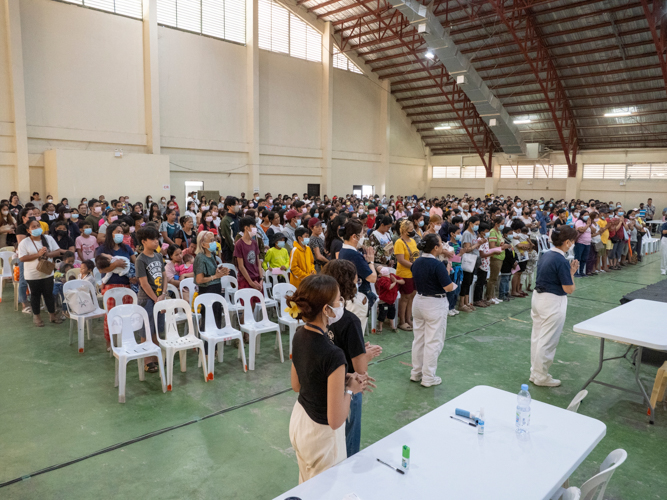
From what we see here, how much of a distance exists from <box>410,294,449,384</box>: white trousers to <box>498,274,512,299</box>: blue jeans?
3872mm

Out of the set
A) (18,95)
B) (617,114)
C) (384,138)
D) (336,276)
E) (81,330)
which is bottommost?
(81,330)

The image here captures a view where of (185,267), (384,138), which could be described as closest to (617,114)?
(384,138)

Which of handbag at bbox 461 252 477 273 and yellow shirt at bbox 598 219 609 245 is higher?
yellow shirt at bbox 598 219 609 245

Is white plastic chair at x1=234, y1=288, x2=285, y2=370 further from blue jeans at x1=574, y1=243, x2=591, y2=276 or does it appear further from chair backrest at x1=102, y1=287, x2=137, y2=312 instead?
blue jeans at x1=574, y1=243, x2=591, y2=276

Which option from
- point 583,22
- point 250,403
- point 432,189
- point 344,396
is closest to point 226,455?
point 250,403

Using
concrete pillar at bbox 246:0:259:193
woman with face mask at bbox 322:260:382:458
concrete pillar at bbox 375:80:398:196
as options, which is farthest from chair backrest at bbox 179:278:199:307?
concrete pillar at bbox 375:80:398:196

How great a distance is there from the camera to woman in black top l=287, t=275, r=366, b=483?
6.20 ft

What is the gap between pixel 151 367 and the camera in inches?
181

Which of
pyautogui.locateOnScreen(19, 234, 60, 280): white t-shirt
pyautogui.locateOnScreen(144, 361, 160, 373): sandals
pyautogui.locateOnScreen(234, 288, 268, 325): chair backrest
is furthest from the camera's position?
pyautogui.locateOnScreen(19, 234, 60, 280): white t-shirt

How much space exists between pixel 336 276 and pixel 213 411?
6.93 ft

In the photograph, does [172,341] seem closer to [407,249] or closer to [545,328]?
[407,249]

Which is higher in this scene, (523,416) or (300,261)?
(300,261)

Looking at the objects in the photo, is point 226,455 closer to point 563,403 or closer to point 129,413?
point 129,413

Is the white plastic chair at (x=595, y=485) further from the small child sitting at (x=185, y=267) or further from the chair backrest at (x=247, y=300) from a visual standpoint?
the small child sitting at (x=185, y=267)
